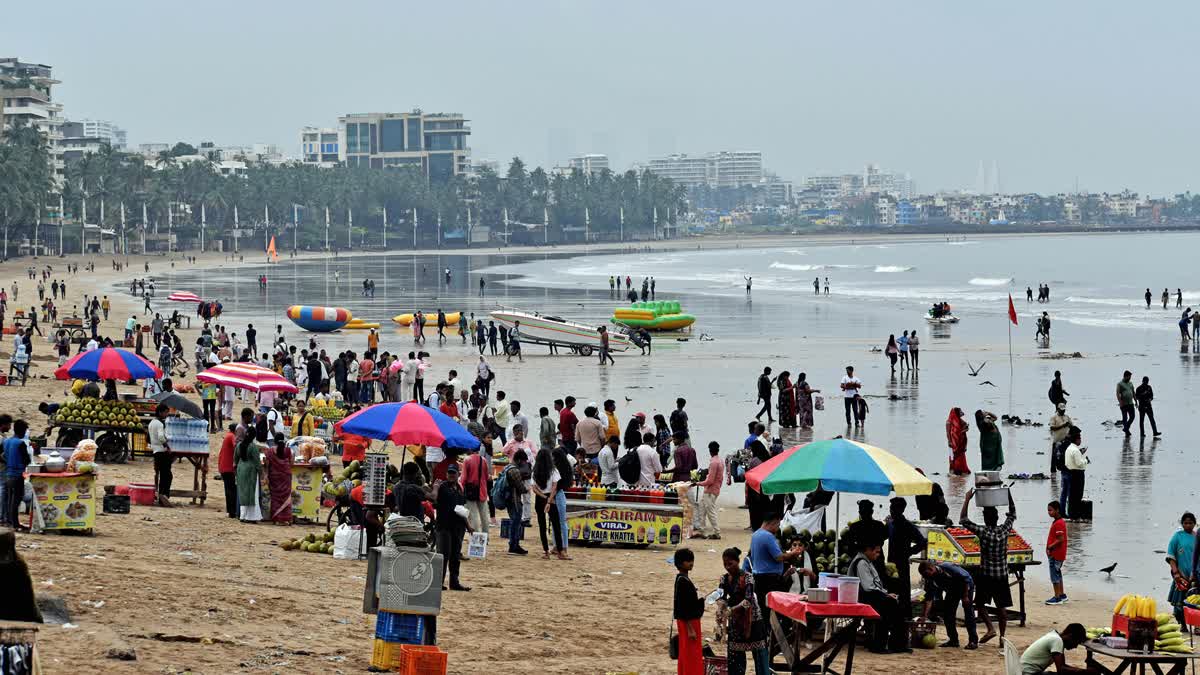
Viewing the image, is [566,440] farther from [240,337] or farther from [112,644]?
[240,337]

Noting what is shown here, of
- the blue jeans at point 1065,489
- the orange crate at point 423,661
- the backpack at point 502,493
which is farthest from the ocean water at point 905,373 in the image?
the orange crate at point 423,661

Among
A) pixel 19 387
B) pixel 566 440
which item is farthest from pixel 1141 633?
pixel 19 387

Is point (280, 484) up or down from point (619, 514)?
up

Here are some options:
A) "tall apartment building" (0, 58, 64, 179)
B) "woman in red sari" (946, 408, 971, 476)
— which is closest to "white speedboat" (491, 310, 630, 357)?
"woman in red sari" (946, 408, 971, 476)

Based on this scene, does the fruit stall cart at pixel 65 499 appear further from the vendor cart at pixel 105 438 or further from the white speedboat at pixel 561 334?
the white speedboat at pixel 561 334

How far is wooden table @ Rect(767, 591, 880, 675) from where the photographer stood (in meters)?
10.9

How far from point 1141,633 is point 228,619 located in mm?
6445

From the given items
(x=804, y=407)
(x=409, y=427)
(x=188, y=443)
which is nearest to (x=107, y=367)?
(x=188, y=443)

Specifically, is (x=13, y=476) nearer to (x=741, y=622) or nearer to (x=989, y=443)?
(x=741, y=622)

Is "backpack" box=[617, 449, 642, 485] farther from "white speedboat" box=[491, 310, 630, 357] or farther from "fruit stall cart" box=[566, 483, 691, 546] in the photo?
"white speedboat" box=[491, 310, 630, 357]

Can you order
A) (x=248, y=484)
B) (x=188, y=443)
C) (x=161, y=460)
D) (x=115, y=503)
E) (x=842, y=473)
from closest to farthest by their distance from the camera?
(x=842, y=473) < (x=115, y=503) < (x=248, y=484) < (x=161, y=460) < (x=188, y=443)

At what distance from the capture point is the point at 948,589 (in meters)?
12.6

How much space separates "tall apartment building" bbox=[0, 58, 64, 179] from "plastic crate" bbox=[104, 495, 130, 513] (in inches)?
5858

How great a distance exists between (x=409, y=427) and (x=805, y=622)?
20.4 feet
